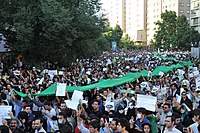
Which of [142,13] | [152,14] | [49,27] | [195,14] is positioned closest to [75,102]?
[49,27]

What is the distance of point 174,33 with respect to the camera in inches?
2820

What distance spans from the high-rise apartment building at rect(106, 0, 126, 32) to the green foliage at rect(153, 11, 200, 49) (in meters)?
92.7

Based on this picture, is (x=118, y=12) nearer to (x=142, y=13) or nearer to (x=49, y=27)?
(x=142, y=13)

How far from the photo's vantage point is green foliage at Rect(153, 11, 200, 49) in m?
68.4

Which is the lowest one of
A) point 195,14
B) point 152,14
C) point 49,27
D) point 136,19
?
point 49,27

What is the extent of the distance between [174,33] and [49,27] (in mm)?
50458

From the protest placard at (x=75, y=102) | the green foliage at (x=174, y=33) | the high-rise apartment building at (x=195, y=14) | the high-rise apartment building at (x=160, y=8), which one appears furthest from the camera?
the high-rise apartment building at (x=160, y=8)

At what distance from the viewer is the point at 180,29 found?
227ft

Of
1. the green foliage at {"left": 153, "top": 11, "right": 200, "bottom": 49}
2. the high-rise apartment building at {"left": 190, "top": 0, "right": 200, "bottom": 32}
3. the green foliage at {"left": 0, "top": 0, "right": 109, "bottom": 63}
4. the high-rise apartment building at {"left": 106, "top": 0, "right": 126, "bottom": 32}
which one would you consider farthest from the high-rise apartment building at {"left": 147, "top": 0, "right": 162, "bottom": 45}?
the green foliage at {"left": 0, "top": 0, "right": 109, "bottom": 63}

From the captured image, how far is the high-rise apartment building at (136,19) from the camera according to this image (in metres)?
146

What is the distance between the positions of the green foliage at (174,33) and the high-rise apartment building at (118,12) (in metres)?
92.7

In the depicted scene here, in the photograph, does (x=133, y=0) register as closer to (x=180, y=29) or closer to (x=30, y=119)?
(x=180, y=29)

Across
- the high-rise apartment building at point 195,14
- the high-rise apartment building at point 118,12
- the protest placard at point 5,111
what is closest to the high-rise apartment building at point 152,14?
the high-rise apartment building at point 118,12

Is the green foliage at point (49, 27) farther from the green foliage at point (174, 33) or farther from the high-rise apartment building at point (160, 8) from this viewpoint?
the high-rise apartment building at point (160, 8)
